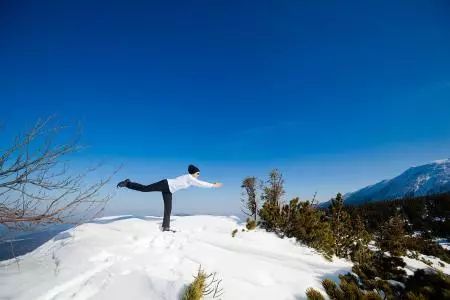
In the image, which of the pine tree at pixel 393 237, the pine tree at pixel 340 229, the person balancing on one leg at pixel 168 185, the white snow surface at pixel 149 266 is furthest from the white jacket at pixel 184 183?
the pine tree at pixel 393 237

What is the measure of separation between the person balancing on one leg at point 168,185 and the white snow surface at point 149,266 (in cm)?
61

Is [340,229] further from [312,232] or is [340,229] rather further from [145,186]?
[145,186]

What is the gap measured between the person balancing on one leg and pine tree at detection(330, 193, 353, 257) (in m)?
5.12

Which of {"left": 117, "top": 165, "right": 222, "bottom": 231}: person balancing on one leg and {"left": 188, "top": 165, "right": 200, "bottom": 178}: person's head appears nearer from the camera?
{"left": 117, "top": 165, "right": 222, "bottom": 231}: person balancing on one leg

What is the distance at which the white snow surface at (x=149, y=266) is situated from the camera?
13.4ft

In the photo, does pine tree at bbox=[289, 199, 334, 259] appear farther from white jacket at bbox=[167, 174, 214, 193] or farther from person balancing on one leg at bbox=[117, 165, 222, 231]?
white jacket at bbox=[167, 174, 214, 193]

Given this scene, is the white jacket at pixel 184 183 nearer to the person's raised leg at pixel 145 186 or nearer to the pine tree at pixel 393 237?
the person's raised leg at pixel 145 186

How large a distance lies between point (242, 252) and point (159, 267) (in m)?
2.31

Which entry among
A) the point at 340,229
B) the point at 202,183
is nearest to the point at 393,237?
the point at 340,229

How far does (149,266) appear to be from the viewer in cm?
493

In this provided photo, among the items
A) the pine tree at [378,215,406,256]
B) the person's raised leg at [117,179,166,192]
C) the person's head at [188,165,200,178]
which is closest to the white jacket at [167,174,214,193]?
the person's head at [188,165,200,178]

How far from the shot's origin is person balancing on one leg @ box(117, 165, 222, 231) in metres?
7.82

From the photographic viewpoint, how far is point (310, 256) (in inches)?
292

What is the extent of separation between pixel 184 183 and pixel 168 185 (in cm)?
49
